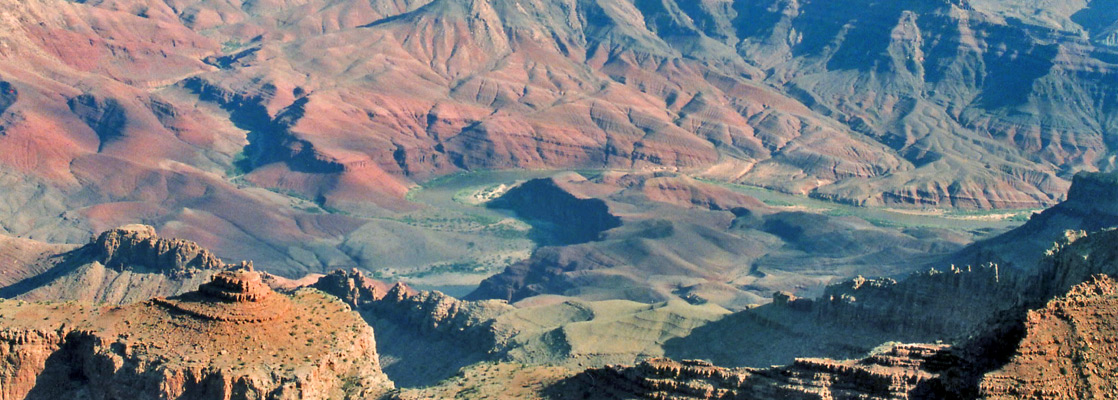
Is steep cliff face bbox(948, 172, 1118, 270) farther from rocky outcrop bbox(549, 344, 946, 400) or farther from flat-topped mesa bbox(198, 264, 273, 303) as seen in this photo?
flat-topped mesa bbox(198, 264, 273, 303)

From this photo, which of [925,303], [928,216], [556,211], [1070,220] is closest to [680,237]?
[556,211]

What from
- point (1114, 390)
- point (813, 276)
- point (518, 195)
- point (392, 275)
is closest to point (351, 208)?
point (518, 195)

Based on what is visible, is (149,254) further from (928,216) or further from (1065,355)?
(928,216)

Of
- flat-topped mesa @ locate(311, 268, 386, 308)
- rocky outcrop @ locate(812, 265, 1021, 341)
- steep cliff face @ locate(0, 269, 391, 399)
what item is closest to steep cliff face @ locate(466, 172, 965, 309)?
flat-topped mesa @ locate(311, 268, 386, 308)

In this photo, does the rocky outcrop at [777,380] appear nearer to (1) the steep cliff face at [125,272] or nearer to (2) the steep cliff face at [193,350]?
(2) the steep cliff face at [193,350]

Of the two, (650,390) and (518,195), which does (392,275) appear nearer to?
(518,195)

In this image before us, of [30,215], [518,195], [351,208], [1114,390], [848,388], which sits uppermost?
[1114,390]
